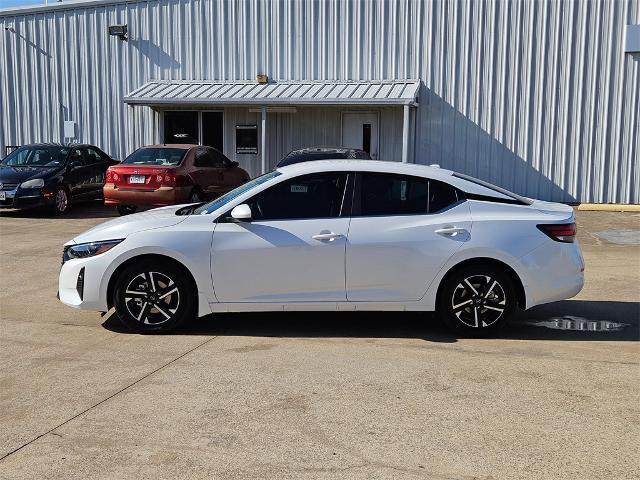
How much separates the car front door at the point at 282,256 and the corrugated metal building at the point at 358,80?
10427 millimetres

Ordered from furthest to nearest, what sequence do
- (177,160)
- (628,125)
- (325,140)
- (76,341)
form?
(325,140), (628,125), (177,160), (76,341)

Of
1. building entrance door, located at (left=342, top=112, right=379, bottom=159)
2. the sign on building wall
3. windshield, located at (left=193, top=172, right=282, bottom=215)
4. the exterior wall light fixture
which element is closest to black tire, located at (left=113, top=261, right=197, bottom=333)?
windshield, located at (left=193, top=172, right=282, bottom=215)

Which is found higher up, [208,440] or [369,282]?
[369,282]

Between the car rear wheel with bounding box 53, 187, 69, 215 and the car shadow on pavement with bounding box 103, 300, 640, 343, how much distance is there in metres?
9.22

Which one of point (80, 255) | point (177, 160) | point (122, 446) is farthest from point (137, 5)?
point (122, 446)

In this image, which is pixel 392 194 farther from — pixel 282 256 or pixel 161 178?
pixel 161 178

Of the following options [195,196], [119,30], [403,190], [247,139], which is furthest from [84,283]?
[119,30]

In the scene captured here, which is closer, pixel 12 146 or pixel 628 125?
pixel 628 125

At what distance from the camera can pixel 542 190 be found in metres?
17.4

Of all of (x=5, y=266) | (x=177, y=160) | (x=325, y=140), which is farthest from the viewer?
(x=325, y=140)

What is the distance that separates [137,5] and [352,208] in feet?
51.5

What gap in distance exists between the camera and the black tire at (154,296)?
20.0ft

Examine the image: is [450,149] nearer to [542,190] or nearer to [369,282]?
[542,190]

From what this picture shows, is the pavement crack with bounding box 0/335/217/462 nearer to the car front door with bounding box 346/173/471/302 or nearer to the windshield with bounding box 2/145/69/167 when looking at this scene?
the car front door with bounding box 346/173/471/302
